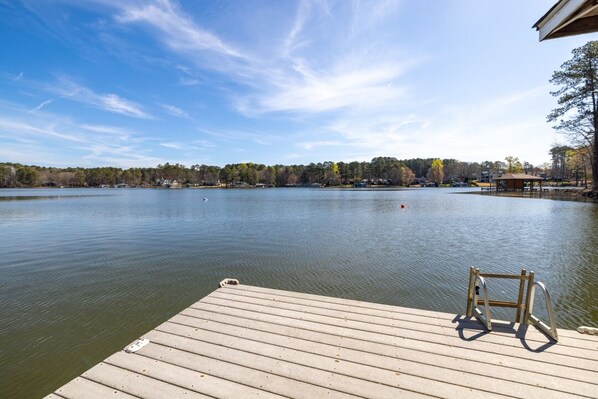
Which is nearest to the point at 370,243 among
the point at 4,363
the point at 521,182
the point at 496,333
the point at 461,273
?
the point at 461,273

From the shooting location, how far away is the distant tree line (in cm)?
13777

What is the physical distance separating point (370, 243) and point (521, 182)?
206 ft

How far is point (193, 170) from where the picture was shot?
538 ft

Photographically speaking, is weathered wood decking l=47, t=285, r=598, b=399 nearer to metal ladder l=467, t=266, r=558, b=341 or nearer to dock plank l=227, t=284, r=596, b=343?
dock plank l=227, t=284, r=596, b=343

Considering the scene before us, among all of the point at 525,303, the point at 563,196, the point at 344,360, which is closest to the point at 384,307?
the point at 344,360

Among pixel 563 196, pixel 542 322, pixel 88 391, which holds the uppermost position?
pixel 563 196

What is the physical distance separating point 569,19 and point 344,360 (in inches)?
228

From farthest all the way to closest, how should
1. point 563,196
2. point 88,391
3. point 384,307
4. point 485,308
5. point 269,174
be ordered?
point 269,174
point 563,196
point 384,307
point 485,308
point 88,391

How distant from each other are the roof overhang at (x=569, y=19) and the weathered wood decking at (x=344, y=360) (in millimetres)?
4522

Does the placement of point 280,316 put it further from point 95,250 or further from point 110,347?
point 95,250

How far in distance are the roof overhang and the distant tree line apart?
134584 mm

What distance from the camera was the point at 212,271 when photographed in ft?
34.6

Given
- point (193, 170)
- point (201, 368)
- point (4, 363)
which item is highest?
point (193, 170)

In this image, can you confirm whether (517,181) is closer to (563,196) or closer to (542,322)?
(563,196)
